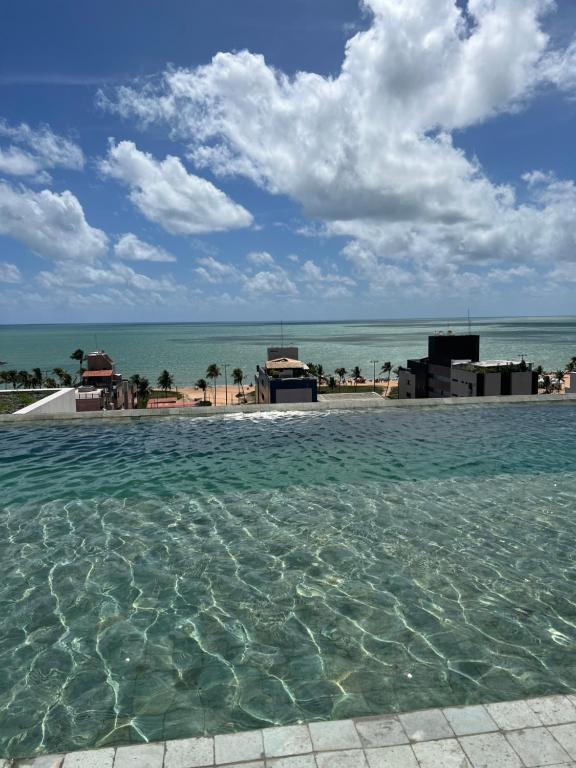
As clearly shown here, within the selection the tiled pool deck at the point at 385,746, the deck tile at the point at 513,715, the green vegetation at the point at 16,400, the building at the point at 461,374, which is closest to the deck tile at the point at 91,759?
the tiled pool deck at the point at 385,746

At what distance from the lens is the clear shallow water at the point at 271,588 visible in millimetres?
7414

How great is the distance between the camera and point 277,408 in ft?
94.7

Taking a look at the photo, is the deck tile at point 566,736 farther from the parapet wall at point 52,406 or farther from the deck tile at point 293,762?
the parapet wall at point 52,406

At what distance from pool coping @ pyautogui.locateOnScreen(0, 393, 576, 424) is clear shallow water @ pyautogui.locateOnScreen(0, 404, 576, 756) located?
241 inches

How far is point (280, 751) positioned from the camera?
19.8 feet

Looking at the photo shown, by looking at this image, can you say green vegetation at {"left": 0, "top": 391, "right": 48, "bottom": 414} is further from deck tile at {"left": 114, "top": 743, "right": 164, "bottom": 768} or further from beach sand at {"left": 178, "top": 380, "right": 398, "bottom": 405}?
beach sand at {"left": 178, "top": 380, "right": 398, "bottom": 405}

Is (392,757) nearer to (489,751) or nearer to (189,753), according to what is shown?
(489,751)

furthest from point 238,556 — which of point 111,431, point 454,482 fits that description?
point 111,431

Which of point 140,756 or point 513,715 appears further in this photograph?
point 513,715

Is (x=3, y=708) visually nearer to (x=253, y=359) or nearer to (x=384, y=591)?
(x=384, y=591)

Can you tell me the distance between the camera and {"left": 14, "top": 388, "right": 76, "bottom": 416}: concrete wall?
2634 centimetres

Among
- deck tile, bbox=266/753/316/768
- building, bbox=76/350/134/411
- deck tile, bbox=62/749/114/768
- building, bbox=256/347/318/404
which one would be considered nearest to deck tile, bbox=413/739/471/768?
deck tile, bbox=266/753/316/768

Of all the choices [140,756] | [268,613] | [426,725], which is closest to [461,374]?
[268,613]

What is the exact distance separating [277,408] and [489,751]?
23.3 m
